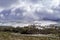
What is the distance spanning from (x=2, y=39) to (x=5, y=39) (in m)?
0.65

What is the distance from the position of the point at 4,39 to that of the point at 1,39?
64 cm

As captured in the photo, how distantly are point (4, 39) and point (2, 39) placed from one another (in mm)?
408

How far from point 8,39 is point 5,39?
677 millimetres

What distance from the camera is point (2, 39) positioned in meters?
39.5

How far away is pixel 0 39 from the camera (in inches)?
1542

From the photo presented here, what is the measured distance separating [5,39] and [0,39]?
3.66 feet

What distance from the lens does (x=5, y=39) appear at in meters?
39.8

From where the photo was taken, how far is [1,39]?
39.2 metres

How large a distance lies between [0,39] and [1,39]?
204mm

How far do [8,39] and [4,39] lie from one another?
96cm

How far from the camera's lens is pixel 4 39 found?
39.5 m

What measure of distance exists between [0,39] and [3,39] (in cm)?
63
